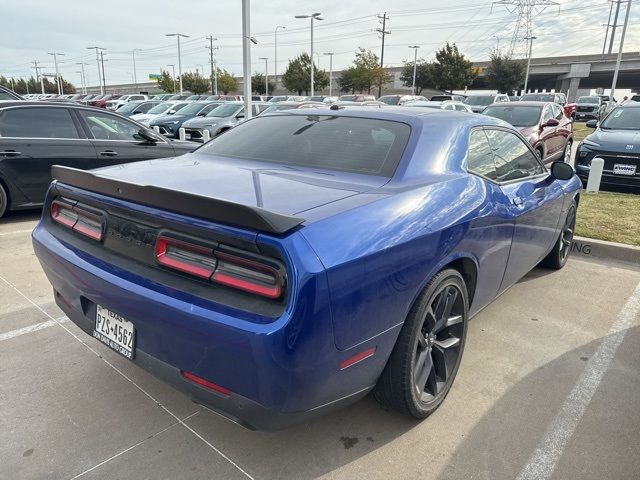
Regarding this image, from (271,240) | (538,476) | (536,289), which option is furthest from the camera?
(536,289)

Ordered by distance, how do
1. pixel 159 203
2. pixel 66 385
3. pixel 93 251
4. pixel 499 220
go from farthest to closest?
pixel 499 220 → pixel 66 385 → pixel 93 251 → pixel 159 203

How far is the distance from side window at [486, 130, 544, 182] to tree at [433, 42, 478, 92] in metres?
56.5

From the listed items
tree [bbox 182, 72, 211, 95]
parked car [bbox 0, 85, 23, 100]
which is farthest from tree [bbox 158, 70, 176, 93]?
parked car [bbox 0, 85, 23, 100]

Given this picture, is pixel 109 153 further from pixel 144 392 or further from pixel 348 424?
pixel 348 424

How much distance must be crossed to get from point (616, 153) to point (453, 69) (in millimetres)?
52197

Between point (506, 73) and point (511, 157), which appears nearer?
point (511, 157)

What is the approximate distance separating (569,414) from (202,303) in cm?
212

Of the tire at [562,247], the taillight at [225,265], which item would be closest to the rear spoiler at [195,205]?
the taillight at [225,265]

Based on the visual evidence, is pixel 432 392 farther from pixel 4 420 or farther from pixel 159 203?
pixel 4 420

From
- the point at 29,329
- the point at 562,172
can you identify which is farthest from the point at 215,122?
the point at 562,172

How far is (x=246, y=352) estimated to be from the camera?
175 cm

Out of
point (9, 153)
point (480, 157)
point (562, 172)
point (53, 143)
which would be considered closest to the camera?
point (480, 157)

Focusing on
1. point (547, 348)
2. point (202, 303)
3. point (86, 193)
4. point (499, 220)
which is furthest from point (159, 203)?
point (547, 348)

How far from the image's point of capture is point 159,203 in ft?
6.75
